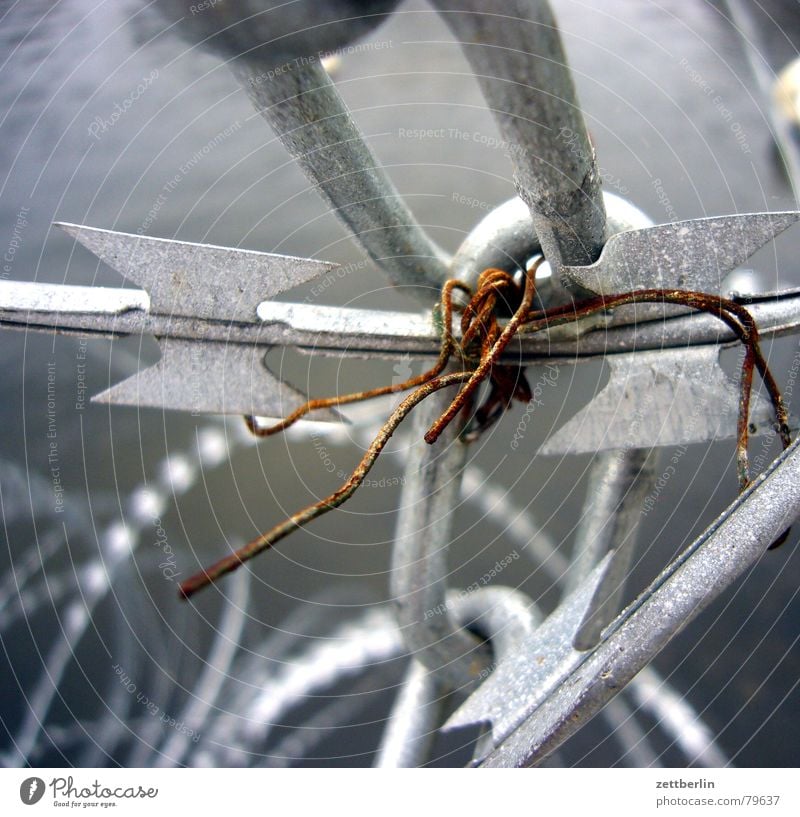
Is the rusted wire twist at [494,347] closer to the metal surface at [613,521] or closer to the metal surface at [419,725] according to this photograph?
the metal surface at [613,521]

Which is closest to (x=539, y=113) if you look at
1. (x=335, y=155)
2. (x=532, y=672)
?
(x=335, y=155)

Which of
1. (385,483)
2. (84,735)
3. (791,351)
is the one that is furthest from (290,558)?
(791,351)

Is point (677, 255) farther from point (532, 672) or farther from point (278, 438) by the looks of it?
point (278, 438)

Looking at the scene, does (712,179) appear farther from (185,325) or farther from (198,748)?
(198,748)

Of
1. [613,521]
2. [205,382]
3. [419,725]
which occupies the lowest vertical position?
[419,725]

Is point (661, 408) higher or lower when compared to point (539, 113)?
lower

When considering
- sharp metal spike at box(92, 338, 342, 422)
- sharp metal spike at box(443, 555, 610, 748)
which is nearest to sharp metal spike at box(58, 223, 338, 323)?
sharp metal spike at box(92, 338, 342, 422)
